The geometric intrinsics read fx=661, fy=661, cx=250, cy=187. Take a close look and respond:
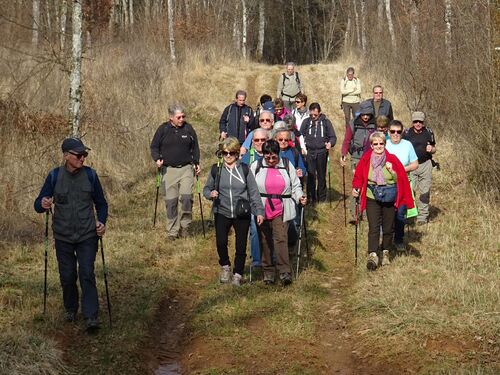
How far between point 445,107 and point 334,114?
6.84 m

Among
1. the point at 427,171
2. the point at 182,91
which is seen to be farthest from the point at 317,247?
the point at 182,91

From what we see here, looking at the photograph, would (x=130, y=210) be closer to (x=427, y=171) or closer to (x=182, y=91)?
(x=427, y=171)

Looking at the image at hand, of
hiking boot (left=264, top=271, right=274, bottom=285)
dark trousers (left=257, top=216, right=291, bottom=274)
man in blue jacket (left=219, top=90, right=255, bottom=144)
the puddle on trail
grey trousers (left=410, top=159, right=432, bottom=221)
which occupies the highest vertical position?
man in blue jacket (left=219, top=90, right=255, bottom=144)

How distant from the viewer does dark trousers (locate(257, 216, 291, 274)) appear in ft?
28.9

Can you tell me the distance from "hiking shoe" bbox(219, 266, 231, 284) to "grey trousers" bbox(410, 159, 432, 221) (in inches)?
165

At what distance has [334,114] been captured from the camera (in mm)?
23109

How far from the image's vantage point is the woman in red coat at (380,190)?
9133 millimetres

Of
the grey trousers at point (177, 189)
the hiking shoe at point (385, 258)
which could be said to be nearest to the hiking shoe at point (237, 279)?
the hiking shoe at point (385, 258)

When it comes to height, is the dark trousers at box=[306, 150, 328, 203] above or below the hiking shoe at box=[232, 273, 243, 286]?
above

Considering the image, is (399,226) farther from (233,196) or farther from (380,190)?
(233,196)

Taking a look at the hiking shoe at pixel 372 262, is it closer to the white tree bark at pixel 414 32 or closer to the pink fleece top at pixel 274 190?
the pink fleece top at pixel 274 190

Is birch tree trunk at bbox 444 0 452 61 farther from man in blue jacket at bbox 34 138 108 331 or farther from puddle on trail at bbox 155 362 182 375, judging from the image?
puddle on trail at bbox 155 362 182 375

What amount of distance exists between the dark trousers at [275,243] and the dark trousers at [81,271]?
98.9 inches

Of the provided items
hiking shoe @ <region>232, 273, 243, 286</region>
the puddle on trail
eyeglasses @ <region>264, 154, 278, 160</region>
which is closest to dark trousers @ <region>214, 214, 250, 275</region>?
hiking shoe @ <region>232, 273, 243, 286</region>
